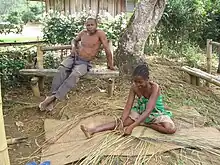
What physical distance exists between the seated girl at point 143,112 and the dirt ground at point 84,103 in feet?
2.22

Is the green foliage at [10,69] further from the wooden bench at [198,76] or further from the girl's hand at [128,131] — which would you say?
the wooden bench at [198,76]

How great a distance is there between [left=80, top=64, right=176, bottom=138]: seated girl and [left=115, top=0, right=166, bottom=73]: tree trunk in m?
2.48

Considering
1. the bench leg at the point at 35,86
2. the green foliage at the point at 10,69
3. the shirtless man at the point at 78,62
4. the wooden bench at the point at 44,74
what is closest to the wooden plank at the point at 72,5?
the green foliage at the point at 10,69

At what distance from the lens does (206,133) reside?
391 centimetres

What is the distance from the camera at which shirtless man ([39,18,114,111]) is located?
4539mm

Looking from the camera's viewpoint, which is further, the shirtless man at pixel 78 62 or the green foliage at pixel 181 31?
the green foliage at pixel 181 31

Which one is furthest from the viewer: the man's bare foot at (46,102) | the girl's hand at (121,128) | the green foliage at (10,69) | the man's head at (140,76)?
the green foliage at (10,69)

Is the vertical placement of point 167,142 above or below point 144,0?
below

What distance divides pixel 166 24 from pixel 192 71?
3.17 metres

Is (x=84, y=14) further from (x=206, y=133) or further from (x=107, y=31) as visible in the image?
(x=206, y=133)

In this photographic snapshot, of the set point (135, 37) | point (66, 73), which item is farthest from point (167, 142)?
point (135, 37)

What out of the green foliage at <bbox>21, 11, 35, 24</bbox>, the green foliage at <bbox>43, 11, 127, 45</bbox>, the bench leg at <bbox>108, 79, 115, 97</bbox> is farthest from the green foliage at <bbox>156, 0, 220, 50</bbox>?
the green foliage at <bbox>21, 11, 35, 24</bbox>

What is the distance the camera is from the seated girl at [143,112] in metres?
3.61

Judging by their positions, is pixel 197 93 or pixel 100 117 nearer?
pixel 100 117
